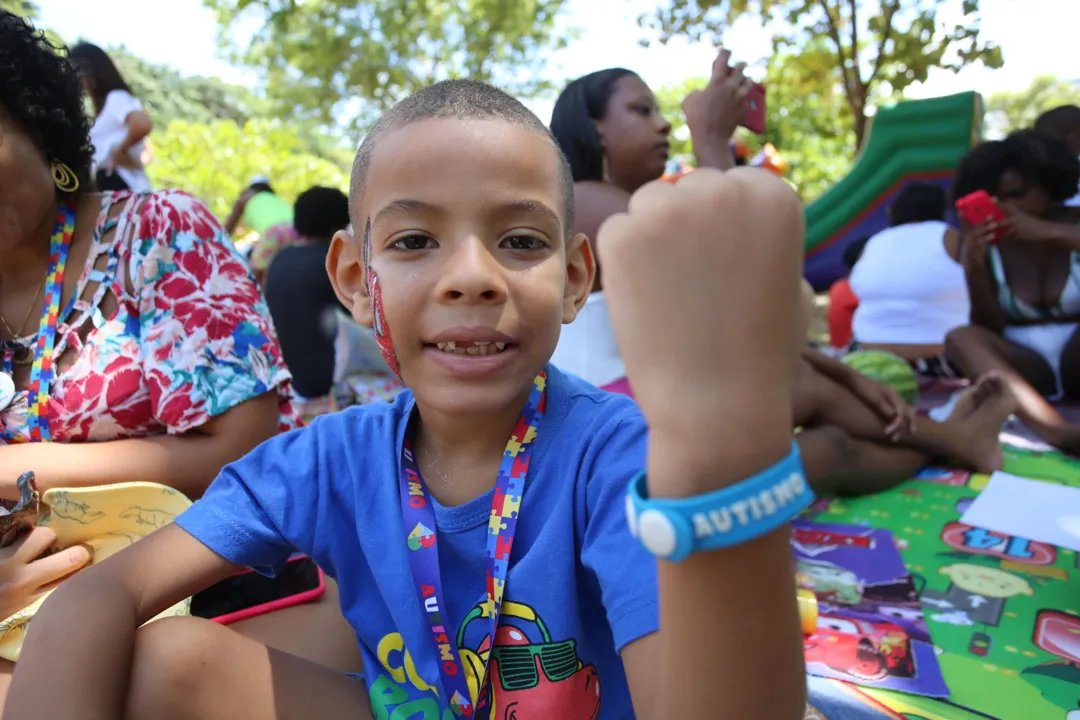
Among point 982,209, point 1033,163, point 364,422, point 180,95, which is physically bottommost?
point 364,422

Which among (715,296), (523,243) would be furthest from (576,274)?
(715,296)

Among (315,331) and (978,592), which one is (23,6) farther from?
(978,592)

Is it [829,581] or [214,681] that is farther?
[829,581]

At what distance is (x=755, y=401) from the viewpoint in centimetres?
58

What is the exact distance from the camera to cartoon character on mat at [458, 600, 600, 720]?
980mm

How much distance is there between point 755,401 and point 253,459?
860mm

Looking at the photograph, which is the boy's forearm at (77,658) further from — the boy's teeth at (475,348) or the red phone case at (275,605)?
the boy's teeth at (475,348)

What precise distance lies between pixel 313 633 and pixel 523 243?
33.8 inches

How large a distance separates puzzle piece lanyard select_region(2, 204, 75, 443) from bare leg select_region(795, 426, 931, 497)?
212 centimetres

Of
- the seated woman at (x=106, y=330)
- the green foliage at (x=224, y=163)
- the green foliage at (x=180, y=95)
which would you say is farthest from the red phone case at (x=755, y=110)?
the green foliage at (x=180, y=95)

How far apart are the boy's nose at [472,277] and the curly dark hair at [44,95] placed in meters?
1.18

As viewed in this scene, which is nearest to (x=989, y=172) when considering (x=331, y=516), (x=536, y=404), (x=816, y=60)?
(x=536, y=404)

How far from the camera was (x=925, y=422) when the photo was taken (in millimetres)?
2795

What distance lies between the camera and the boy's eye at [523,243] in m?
0.99
